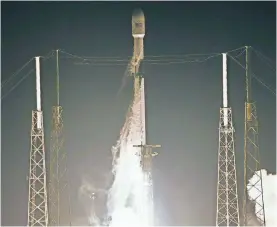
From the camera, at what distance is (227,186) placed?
77.6ft

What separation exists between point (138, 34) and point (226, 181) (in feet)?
21.0

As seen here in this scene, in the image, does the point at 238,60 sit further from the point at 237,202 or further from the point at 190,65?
the point at 237,202

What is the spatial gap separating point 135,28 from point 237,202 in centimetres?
749

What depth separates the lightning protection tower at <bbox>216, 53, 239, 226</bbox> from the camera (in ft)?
77.8

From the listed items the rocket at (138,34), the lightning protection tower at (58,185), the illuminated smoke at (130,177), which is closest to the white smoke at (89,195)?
the illuminated smoke at (130,177)

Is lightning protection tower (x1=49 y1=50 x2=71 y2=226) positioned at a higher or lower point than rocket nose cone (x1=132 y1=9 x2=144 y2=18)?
lower

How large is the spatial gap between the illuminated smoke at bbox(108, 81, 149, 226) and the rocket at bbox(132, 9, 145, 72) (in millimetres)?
1271

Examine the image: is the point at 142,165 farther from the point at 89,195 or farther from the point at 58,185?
the point at 89,195

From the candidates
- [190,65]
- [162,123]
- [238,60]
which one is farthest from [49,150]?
[238,60]

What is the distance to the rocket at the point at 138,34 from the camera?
24.5 metres

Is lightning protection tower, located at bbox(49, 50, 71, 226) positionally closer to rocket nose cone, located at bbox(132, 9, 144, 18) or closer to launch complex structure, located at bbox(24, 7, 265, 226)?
launch complex structure, located at bbox(24, 7, 265, 226)

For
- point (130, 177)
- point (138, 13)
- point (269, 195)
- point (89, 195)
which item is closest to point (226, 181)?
point (269, 195)

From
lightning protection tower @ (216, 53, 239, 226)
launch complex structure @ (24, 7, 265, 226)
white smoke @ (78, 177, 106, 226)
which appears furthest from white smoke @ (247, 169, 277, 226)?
white smoke @ (78, 177, 106, 226)

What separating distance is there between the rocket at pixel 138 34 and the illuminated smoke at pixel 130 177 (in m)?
1.27
